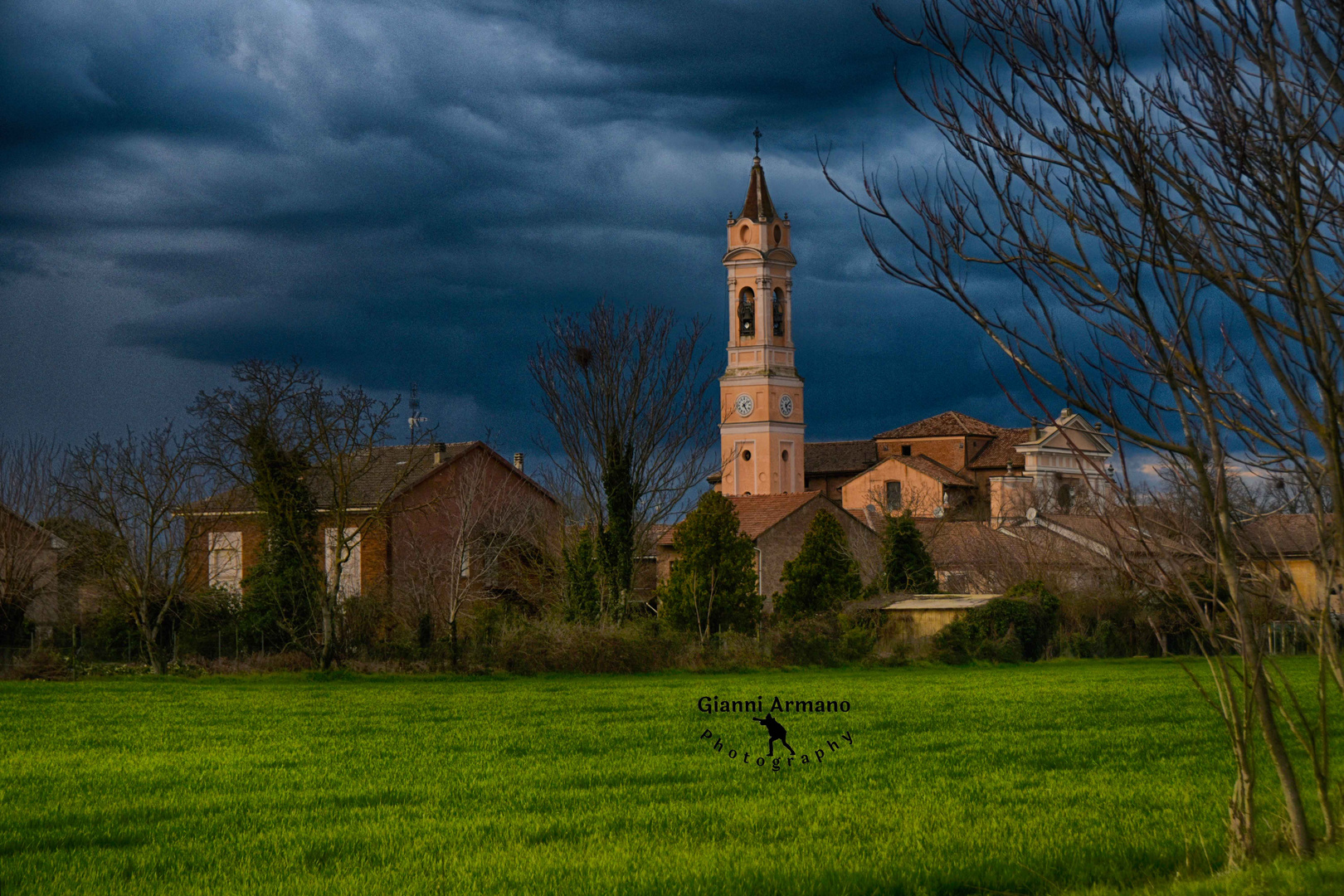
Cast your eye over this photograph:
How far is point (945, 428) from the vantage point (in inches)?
3871

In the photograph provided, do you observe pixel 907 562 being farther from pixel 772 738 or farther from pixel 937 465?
pixel 937 465

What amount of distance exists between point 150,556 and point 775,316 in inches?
2776

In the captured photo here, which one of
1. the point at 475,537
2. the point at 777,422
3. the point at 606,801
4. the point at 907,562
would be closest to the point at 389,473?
the point at 475,537

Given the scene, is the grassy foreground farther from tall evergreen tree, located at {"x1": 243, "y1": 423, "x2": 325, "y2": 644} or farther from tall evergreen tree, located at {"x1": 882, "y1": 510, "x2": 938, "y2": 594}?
tall evergreen tree, located at {"x1": 882, "y1": 510, "x2": 938, "y2": 594}

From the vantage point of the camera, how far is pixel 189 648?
33.2 meters

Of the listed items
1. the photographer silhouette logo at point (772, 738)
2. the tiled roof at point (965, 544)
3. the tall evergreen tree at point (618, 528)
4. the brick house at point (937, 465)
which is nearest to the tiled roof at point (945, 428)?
the brick house at point (937, 465)

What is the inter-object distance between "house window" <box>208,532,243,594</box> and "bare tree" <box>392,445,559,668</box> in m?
4.87

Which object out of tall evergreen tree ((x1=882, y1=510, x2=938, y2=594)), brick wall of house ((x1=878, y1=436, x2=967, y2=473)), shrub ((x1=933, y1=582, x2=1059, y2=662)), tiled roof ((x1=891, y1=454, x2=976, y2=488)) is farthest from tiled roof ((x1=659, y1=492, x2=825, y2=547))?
brick wall of house ((x1=878, y1=436, x2=967, y2=473))

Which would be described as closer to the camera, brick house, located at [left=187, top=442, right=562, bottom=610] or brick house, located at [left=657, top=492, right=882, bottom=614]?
brick house, located at [left=187, top=442, right=562, bottom=610]

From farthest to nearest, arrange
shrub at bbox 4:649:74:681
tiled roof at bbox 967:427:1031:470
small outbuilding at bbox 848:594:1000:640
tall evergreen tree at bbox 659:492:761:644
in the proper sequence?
tiled roof at bbox 967:427:1031:470, small outbuilding at bbox 848:594:1000:640, tall evergreen tree at bbox 659:492:761:644, shrub at bbox 4:649:74:681

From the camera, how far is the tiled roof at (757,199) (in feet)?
321

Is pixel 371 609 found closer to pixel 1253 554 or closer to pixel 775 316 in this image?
pixel 1253 554

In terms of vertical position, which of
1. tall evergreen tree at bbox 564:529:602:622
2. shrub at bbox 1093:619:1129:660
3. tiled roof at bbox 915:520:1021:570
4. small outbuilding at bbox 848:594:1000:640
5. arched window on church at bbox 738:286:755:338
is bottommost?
shrub at bbox 1093:619:1129:660

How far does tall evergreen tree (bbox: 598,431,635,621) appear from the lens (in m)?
33.8
